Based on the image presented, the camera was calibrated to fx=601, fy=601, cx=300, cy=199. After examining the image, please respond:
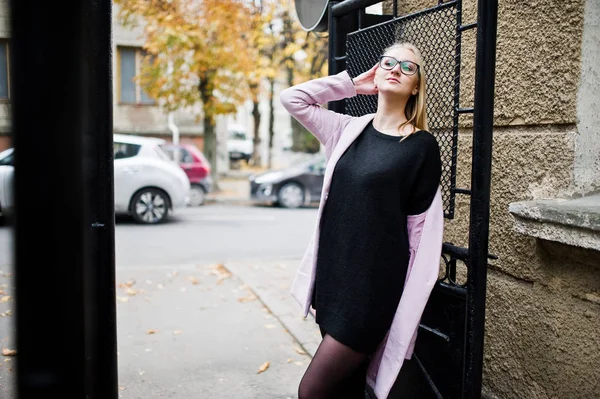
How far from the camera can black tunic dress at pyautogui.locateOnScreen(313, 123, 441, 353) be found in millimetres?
2195

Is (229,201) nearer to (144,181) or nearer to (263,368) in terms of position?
(144,181)

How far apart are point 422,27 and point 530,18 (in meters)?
0.48

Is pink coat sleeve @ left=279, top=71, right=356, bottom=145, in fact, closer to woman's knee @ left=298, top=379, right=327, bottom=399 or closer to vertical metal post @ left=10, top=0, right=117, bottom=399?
woman's knee @ left=298, top=379, right=327, bottom=399

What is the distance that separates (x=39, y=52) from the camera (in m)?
0.87

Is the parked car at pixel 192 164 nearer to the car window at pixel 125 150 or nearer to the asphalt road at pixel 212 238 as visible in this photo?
the asphalt road at pixel 212 238

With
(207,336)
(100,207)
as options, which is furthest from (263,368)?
(100,207)

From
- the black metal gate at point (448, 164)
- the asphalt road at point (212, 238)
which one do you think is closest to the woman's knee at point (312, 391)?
the black metal gate at point (448, 164)

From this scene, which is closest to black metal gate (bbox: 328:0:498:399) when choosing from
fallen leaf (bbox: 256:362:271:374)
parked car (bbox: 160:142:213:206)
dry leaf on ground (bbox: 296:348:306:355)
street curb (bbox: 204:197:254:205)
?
fallen leaf (bbox: 256:362:271:374)

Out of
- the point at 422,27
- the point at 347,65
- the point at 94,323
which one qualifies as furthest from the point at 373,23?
the point at 94,323

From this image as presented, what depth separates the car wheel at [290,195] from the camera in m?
15.1

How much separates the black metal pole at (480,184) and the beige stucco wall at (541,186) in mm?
543

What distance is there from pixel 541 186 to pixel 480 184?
0.67 metres

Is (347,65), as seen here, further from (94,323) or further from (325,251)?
(94,323)

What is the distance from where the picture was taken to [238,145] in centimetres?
3472
